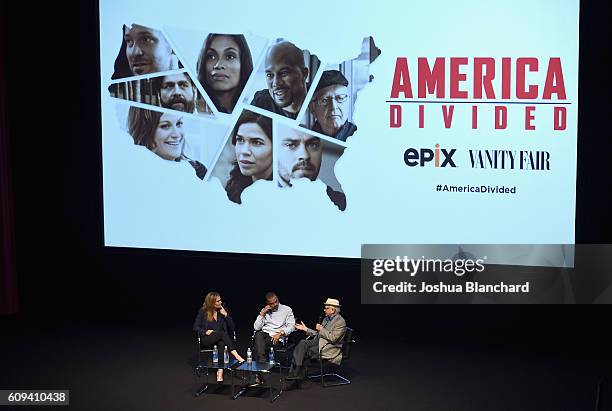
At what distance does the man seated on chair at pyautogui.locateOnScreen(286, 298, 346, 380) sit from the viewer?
843 cm

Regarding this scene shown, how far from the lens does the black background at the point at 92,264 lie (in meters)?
9.68

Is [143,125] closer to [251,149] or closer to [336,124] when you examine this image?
[251,149]

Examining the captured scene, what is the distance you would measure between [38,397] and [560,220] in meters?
4.74

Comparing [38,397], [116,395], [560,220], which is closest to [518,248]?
[560,220]

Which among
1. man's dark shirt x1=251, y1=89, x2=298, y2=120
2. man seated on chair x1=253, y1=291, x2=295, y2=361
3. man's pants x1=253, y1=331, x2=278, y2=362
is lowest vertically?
man's pants x1=253, y1=331, x2=278, y2=362

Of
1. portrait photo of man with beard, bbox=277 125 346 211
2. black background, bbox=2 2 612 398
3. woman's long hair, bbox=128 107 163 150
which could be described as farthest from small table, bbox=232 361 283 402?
woman's long hair, bbox=128 107 163 150

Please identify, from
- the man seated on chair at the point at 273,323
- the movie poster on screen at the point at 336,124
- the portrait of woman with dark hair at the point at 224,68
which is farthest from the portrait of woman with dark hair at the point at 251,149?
the man seated on chair at the point at 273,323

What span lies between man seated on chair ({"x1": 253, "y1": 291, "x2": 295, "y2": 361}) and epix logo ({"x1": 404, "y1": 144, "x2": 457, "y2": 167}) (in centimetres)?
179

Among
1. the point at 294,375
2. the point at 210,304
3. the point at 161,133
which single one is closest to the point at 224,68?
the point at 161,133

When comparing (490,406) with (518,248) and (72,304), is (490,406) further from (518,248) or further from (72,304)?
(72,304)

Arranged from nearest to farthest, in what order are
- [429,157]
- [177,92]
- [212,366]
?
[212,366] → [429,157] → [177,92]

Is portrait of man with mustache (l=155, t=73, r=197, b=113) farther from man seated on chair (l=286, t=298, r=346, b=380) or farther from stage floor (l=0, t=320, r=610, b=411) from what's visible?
man seated on chair (l=286, t=298, r=346, b=380)

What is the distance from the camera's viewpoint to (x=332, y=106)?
9.48 meters

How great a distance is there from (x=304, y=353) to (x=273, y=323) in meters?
0.51
